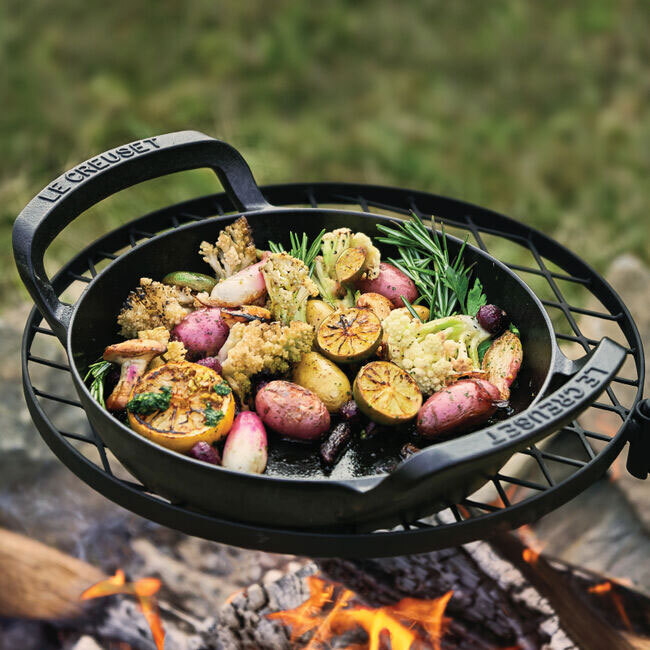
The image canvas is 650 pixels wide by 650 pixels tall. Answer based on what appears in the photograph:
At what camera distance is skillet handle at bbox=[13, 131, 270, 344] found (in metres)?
2.19

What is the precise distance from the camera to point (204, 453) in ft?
6.52

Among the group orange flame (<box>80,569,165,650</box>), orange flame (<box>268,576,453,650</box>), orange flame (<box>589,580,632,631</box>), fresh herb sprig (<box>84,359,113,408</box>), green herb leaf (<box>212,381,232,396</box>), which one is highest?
green herb leaf (<box>212,381,232,396</box>)

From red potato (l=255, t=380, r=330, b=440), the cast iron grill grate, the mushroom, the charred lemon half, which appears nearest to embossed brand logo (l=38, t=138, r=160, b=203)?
the cast iron grill grate

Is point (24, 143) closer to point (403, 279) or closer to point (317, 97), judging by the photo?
point (317, 97)

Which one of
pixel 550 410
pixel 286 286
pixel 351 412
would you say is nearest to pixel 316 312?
pixel 286 286

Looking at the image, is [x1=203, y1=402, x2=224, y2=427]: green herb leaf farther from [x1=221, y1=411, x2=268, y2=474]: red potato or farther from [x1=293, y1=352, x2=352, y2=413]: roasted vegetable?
[x1=293, y1=352, x2=352, y2=413]: roasted vegetable

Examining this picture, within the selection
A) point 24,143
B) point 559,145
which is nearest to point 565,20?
point 559,145

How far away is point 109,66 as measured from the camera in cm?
653

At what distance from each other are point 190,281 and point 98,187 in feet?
1.40

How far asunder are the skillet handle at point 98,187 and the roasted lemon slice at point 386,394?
0.87 m

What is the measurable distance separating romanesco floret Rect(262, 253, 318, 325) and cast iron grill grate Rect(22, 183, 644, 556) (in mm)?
567

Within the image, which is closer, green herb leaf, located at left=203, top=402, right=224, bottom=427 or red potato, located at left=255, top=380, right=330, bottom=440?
green herb leaf, located at left=203, top=402, right=224, bottom=427

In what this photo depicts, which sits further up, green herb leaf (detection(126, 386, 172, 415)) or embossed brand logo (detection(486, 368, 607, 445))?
embossed brand logo (detection(486, 368, 607, 445))

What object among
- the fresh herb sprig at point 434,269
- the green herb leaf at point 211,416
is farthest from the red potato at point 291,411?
the fresh herb sprig at point 434,269
